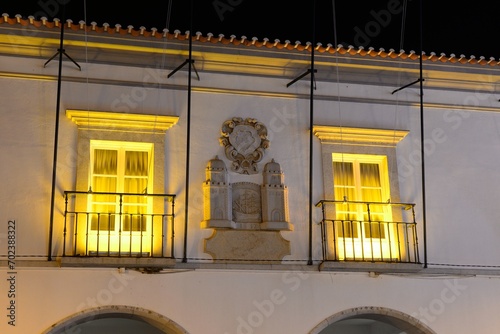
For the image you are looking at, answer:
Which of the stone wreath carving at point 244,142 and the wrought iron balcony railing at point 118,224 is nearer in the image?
the wrought iron balcony railing at point 118,224

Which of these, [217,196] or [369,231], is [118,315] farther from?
[369,231]

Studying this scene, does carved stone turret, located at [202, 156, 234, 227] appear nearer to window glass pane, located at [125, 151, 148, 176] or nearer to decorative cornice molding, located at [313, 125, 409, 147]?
window glass pane, located at [125, 151, 148, 176]

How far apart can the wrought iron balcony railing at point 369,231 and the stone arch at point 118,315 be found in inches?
99.7

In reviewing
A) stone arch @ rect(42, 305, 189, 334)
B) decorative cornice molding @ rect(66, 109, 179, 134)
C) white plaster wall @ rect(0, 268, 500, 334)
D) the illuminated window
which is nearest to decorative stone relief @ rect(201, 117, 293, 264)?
white plaster wall @ rect(0, 268, 500, 334)

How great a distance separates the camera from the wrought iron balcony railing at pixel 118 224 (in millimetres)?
10766

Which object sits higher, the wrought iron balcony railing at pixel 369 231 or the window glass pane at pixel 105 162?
the window glass pane at pixel 105 162

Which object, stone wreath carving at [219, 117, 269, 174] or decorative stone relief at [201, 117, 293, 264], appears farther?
stone wreath carving at [219, 117, 269, 174]

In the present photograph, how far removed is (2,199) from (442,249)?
655 cm

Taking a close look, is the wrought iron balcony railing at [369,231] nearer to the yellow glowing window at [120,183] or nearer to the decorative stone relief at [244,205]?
the decorative stone relief at [244,205]

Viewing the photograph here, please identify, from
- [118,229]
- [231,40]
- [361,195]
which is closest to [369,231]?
[361,195]

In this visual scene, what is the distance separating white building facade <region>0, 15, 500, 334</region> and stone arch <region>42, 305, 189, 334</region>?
0.03 meters

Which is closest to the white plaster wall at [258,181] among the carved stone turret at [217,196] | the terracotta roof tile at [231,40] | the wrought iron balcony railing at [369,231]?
the carved stone turret at [217,196]

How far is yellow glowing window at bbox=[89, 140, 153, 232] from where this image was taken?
36.2 feet

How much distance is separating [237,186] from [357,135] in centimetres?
210
